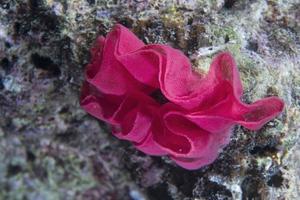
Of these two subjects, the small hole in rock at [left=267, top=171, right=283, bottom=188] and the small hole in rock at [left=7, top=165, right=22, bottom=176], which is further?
the small hole in rock at [left=7, top=165, right=22, bottom=176]

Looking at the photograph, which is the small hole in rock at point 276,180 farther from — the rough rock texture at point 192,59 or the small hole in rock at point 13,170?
the small hole in rock at point 13,170

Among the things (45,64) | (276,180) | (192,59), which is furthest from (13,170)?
(276,180)

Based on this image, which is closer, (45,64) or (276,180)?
(276,180)

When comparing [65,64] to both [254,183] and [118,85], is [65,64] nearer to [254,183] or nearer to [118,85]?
[118,85]

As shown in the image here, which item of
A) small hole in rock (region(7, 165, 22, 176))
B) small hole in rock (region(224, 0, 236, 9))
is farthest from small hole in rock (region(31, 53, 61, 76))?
small hole in rock (region(7, 165, 22, 176))

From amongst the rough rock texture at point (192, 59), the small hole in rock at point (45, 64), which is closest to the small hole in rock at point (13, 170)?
the rough rock texture at point (192, 59)

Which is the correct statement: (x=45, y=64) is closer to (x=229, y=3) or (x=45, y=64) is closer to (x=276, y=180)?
(x=229, y=3)

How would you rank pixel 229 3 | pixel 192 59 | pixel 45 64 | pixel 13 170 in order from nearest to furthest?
pixel 192 59 → pixel 229 3 → pixel 45 64 → pixel 13 170

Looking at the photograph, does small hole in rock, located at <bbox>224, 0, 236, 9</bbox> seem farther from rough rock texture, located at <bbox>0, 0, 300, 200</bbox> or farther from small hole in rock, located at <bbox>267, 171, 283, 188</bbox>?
small hole in rock, located at <bbox>267, 171, 283, 188</bbox>
